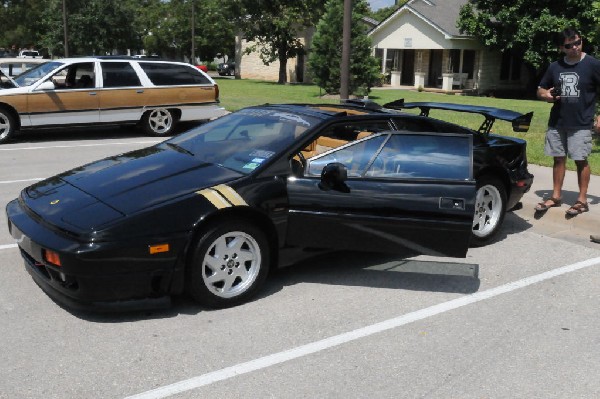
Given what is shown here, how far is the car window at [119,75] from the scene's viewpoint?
41.0ft

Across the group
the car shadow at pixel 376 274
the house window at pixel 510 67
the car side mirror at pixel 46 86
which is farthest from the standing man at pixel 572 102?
the house window at pixel 510 67

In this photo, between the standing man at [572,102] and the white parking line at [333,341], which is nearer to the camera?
the white parking line at [333,341]

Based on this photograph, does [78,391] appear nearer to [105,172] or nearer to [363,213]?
[105,172]

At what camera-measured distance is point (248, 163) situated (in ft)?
15.8

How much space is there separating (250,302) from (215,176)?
0.96 metres

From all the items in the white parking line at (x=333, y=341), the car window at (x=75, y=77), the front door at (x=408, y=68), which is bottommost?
the white parking line at (x=333, y=341)

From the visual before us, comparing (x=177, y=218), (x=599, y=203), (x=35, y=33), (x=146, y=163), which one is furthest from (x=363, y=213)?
(x=35, y=33)

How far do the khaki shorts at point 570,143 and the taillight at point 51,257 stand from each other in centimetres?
538

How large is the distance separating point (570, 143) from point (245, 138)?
12.3 feet

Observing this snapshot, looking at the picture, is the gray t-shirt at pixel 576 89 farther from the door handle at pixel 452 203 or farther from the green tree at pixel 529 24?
the green tree at pixel 529 24

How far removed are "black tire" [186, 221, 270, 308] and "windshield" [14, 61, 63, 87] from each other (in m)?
9.10

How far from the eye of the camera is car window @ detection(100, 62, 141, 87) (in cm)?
1251

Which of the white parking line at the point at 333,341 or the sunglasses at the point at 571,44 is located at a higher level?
the sunglasses at the point at 571,44

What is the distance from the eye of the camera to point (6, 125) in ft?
38.7
